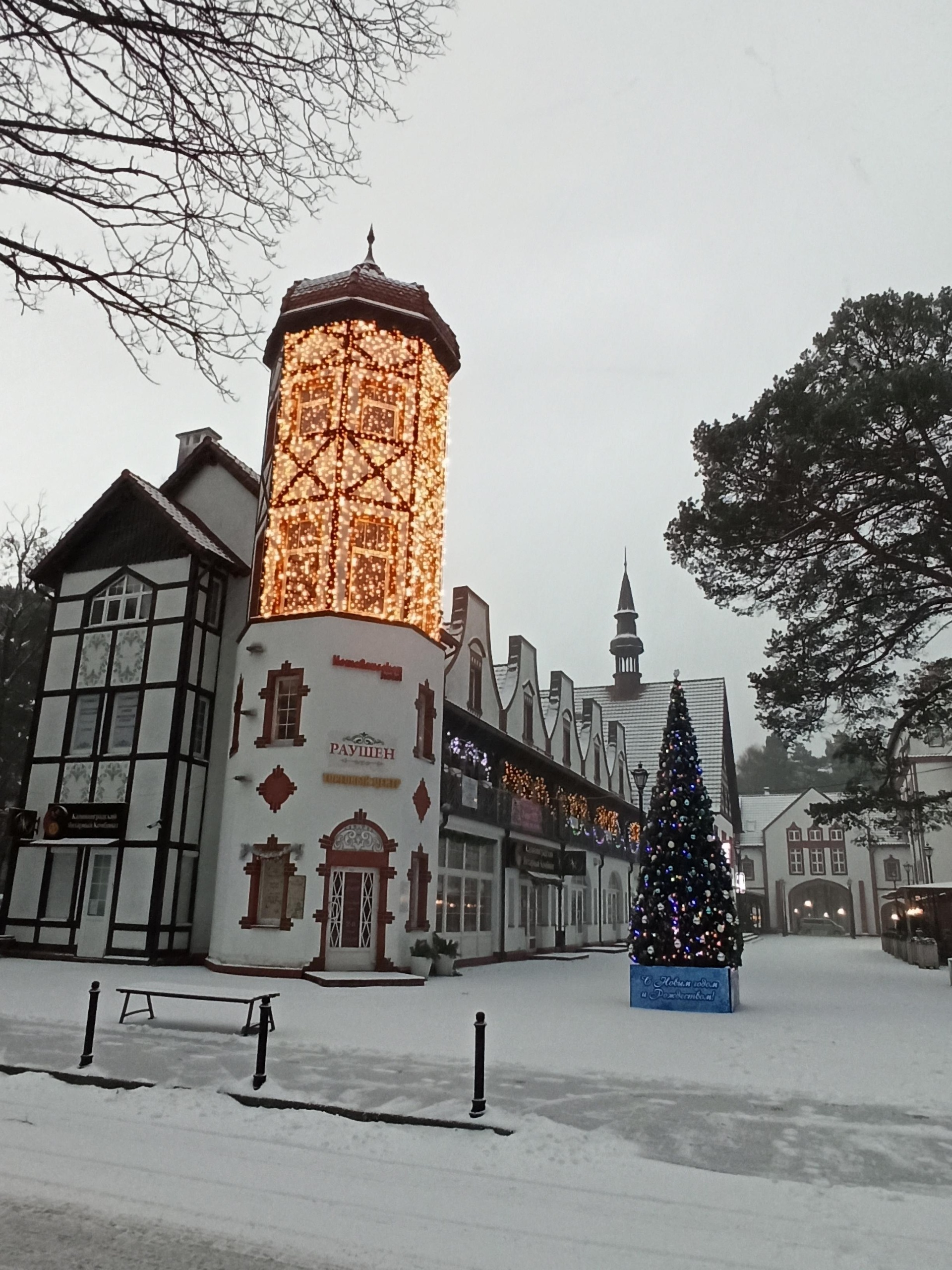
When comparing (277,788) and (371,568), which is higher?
(371,568)

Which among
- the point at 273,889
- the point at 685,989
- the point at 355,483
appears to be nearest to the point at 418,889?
the point at 273,889

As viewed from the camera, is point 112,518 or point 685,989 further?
point 112,518

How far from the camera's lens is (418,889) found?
20750mm

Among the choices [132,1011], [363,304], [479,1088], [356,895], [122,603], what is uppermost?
[363,304]

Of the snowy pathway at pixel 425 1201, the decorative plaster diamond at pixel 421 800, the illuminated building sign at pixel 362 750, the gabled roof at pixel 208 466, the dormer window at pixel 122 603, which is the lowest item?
the snowy pathway at pixel 425 1201

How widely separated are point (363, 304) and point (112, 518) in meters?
9.00

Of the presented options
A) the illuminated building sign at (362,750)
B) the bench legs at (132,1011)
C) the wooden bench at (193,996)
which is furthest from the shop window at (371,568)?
the wooden bench at (193,996)

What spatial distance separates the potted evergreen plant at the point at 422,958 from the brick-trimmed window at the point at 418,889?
0.38 meters

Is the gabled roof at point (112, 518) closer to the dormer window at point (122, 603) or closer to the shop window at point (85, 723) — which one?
the dormer window at point (122, 603)

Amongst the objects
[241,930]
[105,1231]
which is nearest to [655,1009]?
[241,930]

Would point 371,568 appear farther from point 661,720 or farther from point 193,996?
point 661,720

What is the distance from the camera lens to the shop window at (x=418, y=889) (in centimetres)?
2034

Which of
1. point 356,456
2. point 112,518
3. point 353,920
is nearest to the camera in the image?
point 353,920

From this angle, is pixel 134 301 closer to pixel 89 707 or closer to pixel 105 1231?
pixel 105 1231
